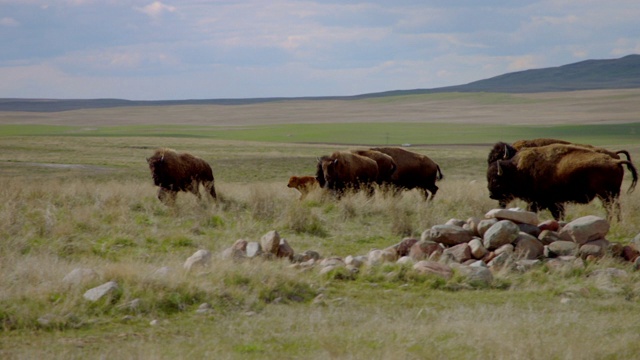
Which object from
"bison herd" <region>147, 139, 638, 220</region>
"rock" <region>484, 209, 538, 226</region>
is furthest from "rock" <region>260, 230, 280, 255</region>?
"bison herd" <region>147, 139, 638, 220</region>

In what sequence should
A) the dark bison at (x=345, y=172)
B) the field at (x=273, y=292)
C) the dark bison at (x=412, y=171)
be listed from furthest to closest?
the dark bison at (x=412, y=171)
the dark bison at (x=345, y=172)
the field at (x=273, y=292)

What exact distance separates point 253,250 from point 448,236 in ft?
10.4

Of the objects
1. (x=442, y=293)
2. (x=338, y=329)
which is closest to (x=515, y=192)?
(x=442, y=293)

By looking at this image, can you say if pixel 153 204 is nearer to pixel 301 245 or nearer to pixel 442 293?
pixel 301 245

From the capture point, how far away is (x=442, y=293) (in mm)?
10602

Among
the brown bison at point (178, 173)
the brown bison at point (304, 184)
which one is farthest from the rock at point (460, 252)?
the brown bison at point (178, 173)

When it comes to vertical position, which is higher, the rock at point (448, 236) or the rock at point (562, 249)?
the rock at point (448, 236)

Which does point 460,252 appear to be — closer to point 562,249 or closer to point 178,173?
point 562,249

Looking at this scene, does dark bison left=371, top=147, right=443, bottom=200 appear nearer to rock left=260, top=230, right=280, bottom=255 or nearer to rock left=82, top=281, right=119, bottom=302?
rock left=260, top=230, right=280, bottom=255

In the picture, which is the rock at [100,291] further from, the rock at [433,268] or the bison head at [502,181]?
the bison head at [502,181]

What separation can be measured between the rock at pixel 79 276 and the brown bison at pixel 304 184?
33.8ft

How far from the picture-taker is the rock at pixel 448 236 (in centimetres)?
1309

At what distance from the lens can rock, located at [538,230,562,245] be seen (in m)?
13.0

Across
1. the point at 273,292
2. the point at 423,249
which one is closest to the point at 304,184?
the point at 423,249
